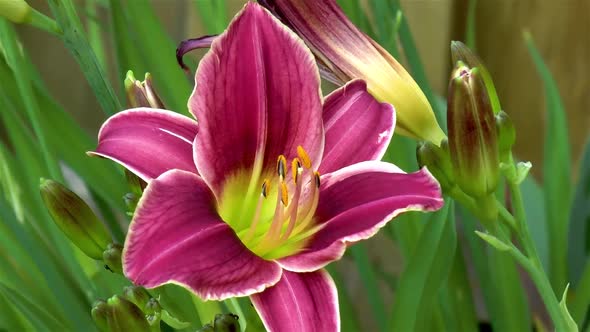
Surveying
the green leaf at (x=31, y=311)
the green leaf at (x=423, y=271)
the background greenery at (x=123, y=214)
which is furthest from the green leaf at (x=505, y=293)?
the green leaf at (x=31, y=311)

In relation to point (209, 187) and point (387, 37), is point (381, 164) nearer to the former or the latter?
point (209, 187)

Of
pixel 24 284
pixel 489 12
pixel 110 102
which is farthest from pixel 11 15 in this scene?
pixel 489 12

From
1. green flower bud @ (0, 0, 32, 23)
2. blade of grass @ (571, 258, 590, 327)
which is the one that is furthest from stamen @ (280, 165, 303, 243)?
blade of grass @ (571, 258, 590, 327)

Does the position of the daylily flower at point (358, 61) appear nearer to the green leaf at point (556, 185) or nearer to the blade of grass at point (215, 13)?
the blade of grass at point (215, 13)

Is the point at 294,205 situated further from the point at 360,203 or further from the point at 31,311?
the point at 31,311

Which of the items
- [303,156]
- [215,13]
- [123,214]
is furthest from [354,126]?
[123,214]

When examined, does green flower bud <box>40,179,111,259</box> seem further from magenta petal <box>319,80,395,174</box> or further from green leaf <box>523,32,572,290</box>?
green leaf <box>523,32,572,290</box>

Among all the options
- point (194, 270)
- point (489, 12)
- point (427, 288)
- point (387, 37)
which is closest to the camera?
point (194, 270)
